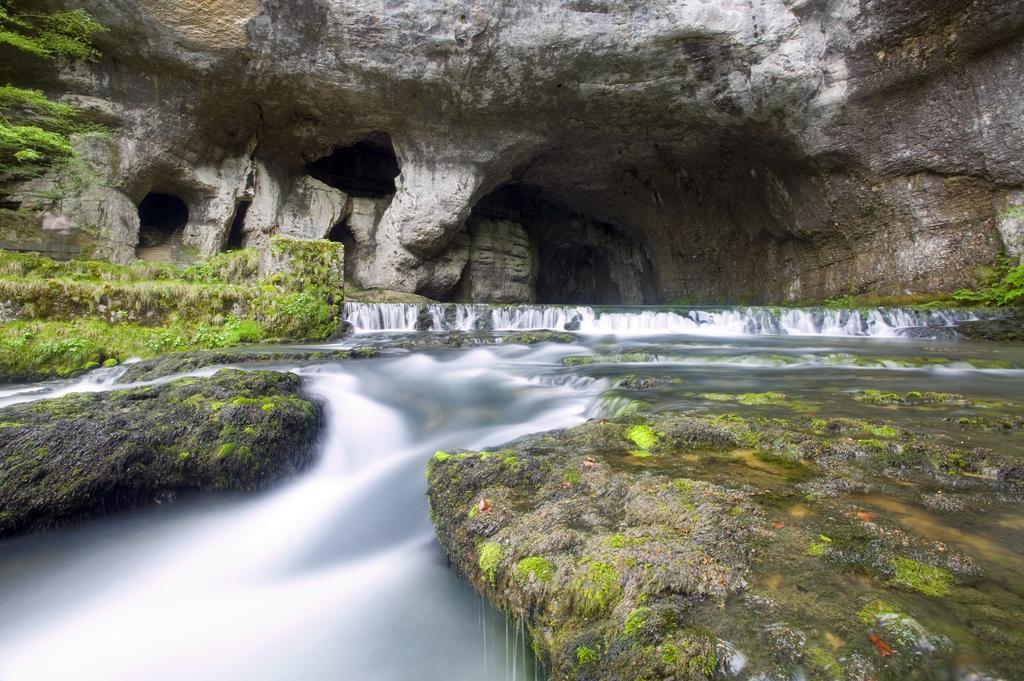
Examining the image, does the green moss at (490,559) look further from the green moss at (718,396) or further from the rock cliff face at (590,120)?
the rock cliff face at (590,120)

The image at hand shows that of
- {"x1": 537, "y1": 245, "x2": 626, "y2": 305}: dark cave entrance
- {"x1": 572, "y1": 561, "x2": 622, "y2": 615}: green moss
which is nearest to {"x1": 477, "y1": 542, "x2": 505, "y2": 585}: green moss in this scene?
{"x1": 572, "y1": 561, "x2": 622, "y2": 615}: green moss

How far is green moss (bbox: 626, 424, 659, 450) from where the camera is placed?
7.04 ft

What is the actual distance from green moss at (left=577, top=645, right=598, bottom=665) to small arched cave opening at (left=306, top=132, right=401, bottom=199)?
1592 centimetres

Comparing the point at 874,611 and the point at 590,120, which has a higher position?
the point at 590,120

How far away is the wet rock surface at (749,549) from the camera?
3.18 feet

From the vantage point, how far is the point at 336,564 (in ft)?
7.22

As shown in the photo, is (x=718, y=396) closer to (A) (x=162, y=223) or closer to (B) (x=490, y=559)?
(B) (x=490, y=559)

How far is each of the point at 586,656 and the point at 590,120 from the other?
1274 centimetres

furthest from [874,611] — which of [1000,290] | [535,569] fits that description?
[1000,290]

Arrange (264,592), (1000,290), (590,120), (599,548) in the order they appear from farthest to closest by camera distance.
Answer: (590,120) → (1000,290) → (264,592) → (599,548)

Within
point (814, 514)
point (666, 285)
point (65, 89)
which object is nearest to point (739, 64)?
point (666, 285)

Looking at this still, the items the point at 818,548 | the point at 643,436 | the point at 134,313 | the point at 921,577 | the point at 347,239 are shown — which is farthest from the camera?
the point at 347,239

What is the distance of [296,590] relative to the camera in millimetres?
2012

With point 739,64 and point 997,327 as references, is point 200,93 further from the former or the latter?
point 997,327
